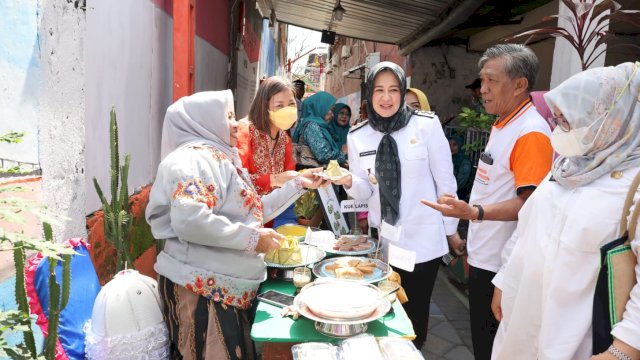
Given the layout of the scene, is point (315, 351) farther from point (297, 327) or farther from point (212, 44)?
point (212, 44)

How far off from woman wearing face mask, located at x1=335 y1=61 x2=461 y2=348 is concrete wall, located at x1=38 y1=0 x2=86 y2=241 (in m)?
1.57

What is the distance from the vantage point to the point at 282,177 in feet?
9.66

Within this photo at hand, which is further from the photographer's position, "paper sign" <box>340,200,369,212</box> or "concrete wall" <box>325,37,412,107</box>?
"concrete wall" <box>325,37,412,107</box>

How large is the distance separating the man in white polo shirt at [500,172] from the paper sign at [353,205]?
58 centimetres

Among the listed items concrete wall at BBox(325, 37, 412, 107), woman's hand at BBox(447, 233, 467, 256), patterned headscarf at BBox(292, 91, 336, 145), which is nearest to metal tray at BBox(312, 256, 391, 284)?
woman's hand at BBox(447, 233, 467, 256)

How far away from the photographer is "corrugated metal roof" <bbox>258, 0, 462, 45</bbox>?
→ 23.6 ft

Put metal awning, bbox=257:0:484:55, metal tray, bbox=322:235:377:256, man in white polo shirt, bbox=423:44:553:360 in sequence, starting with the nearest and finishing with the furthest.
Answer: man in white polo shirt, bbox=423:44:553:360 → metal tray, bbox=322:235:377:256 → metal awning, bbox=257:0:484:55

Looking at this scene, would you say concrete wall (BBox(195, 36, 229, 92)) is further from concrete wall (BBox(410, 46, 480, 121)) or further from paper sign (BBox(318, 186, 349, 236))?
concrete wall (BBox(410, 46, 480, 121))

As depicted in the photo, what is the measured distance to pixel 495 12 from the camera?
7117mm

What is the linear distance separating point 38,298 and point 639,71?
2.57 metres

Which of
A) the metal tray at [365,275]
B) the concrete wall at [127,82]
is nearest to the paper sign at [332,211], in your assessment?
the metal tray at [365,275]

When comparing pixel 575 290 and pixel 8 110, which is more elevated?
pixel 8 110

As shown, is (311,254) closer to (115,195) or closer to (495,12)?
(115,195)

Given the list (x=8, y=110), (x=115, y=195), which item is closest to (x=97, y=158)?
(x=115, y=195)
